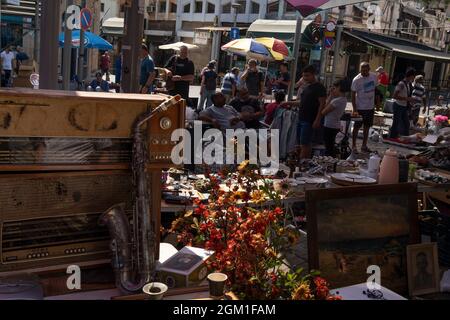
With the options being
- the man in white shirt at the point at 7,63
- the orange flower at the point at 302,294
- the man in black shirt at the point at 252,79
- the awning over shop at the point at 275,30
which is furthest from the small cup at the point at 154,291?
the awning over shop at the point at 275,30

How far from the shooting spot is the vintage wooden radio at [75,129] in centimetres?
206

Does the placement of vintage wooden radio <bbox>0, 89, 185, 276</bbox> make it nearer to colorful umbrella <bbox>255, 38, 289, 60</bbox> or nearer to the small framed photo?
the small framed photo

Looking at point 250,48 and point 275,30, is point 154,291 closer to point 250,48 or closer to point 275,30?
point 250,48

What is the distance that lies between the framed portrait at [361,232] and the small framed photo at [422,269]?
0.14 feet

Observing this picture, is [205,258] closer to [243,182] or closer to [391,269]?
[243,182]

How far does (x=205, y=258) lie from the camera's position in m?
2.37

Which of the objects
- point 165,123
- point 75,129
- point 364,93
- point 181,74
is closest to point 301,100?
point 364,93

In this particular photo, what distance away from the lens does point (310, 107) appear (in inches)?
267

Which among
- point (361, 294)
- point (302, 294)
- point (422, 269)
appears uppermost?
point (302, 294)

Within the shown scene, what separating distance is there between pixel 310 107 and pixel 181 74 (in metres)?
2.86

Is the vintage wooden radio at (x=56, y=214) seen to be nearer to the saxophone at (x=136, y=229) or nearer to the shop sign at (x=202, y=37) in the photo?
the saxophone at (x=136, y=229)

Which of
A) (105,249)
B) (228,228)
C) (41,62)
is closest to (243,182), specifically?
(228,228)
